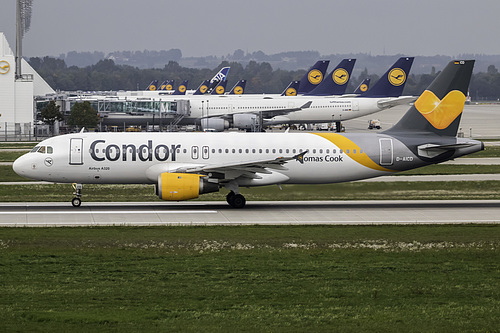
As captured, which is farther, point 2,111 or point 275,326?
point 2,111

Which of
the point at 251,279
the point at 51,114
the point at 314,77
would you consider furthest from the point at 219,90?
the point at 251,279

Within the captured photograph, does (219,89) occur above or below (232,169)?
above

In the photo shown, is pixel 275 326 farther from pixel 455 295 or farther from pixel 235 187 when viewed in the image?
pixel 235 187

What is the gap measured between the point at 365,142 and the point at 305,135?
291 cm

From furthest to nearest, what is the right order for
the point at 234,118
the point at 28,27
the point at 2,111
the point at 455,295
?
the point at 28,27 → the point at 234,118 → the point at 2,111 → the point at 455,295

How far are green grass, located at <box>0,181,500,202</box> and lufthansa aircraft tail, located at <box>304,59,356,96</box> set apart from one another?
3103 inches

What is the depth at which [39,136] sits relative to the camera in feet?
305

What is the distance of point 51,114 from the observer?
3757 inches

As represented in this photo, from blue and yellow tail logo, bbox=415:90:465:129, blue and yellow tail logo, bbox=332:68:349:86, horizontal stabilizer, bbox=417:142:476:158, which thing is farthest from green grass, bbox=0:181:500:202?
blue and yellow tail logo, bbox=332:68:349:86

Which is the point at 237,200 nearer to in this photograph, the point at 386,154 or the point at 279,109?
the point at 386,154

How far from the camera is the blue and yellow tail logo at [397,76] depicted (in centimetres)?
10412

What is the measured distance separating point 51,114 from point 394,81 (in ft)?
148

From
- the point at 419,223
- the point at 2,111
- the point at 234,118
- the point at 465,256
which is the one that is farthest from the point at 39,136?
the point at 465,256

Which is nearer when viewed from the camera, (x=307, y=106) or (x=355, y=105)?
(x=307, y=106)
